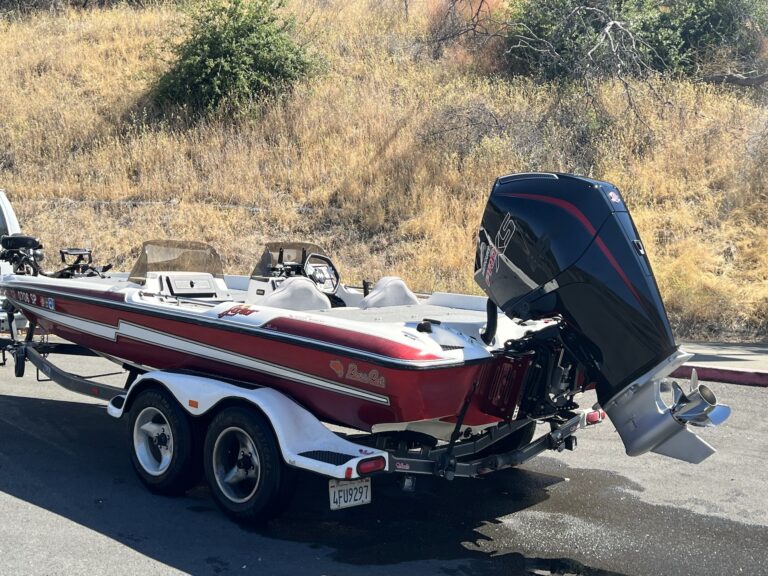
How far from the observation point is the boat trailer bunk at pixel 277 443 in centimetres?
507

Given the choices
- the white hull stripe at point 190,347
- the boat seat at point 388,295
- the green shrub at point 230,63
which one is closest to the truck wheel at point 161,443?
the white hull stripe at point 190,347

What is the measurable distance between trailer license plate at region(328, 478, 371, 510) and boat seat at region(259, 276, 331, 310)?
166cm

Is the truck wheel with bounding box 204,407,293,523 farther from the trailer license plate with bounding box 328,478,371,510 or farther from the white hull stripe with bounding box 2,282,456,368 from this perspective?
the white hull stripe with bounding box 2,282,456,368

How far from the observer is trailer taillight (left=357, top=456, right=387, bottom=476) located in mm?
4887

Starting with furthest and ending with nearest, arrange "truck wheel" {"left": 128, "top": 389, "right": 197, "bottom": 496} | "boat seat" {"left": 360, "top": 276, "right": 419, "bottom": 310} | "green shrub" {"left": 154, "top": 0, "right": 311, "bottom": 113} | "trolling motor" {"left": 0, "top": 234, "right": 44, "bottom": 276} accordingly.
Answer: "green shrub" {"left": 154, "top": 0, "right": 311, "bottom": 113} → "trolling motor" {"left": 0, "top": 234, "right": 44, "bottom": 276} → "boat seat" {"left": 360, "top": 276, "right": 419, "bottom": 310} → "truck wheel" {"left": 128, "top": 389, "right": 197, "bottom": 496}

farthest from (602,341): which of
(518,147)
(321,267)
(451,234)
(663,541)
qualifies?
(518,147)

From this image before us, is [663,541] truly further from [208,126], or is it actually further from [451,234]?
[208,126]

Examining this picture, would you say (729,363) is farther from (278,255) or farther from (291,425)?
(291,425)

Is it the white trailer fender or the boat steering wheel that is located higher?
the boat steering wheel

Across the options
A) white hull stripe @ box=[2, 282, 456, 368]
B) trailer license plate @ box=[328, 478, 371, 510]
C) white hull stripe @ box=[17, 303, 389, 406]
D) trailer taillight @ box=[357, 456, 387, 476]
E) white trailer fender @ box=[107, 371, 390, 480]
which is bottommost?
trailer license plate @ box=[328, 478, 371, 510]

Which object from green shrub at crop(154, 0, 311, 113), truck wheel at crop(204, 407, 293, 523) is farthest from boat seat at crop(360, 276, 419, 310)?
green shrub at crop(154, 0, 311, 113)

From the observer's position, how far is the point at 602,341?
488cm

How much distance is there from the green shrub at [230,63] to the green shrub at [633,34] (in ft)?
19.0

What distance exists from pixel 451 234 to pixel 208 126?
816 cm
